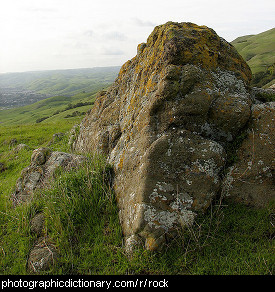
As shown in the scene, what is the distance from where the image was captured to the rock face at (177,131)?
4.83m

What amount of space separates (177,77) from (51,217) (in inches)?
197

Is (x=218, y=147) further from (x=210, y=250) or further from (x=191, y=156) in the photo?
(x=210, y=250)

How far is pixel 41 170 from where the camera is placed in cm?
774

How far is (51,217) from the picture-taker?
5184 mm

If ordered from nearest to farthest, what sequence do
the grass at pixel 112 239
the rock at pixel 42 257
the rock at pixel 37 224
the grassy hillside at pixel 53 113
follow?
1. the grass at pixel 112 239
2. the rock at pixel 42 257
3. the rock at pixel 37 224
4. the grassy hillside at pixel 53 113

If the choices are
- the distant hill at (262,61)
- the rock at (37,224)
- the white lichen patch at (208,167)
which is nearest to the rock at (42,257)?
the rock at (37,224)

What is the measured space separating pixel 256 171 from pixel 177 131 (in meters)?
2.24

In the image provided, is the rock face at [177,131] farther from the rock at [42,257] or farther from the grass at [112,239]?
the rock at [42,257]

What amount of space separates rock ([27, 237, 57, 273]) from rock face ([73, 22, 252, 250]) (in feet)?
5.77

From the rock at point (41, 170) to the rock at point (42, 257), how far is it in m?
2.31

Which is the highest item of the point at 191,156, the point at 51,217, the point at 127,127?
the point at 127,127

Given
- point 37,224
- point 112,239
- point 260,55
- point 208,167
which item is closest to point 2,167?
point 37,224

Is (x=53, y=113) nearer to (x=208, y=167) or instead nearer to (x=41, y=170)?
(x=41, y=170)

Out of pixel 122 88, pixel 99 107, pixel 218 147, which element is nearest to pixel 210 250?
pixel 218 147
